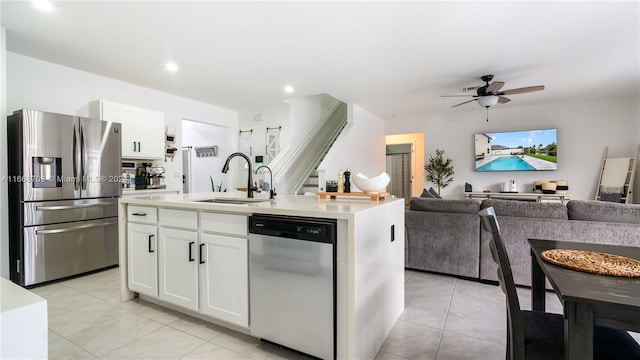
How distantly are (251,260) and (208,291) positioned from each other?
50 cm

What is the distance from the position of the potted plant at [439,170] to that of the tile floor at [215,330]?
442cm

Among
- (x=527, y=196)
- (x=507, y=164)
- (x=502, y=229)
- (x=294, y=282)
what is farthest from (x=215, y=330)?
(x=507, y=164)

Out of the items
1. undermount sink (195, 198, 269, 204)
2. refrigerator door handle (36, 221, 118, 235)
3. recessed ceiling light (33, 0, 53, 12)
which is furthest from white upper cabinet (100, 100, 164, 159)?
undermount sink (195, 198, 269, 204)

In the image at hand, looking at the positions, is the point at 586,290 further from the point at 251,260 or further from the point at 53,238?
the point at 53,238

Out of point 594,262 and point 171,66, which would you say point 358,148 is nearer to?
point 171,66

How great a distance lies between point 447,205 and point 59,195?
4220mm

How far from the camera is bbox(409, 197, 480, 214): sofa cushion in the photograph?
10.6 feet

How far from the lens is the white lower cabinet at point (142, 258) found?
245 cm

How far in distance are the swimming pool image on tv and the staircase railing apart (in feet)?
11.2

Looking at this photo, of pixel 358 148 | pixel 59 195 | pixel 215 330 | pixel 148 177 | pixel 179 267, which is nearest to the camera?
pixel 215 330

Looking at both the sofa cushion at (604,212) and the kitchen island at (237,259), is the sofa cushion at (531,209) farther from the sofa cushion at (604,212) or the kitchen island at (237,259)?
the kitchen island at (237,259)

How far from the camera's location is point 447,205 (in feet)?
10.9

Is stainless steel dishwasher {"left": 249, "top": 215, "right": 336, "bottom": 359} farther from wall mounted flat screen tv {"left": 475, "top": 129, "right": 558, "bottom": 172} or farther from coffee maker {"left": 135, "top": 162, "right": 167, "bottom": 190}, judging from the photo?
wall mounted flat screen tv {"left": 475, "top": 129, "right": 558, "bottom": 172}

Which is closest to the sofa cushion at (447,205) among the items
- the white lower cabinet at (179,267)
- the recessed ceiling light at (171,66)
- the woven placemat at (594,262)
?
the woven placemat at (594,262)
